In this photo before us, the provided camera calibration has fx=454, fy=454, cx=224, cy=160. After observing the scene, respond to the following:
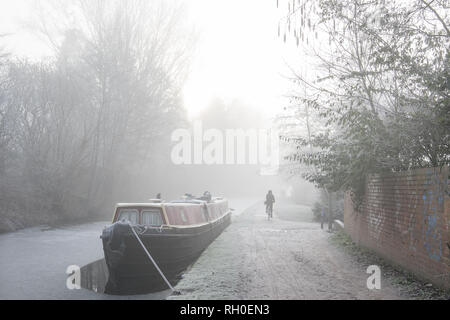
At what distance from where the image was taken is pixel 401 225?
813 cm

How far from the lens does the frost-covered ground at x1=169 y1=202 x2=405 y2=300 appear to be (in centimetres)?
671

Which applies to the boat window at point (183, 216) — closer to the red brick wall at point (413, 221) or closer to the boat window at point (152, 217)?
the boat window at point (152, 217)

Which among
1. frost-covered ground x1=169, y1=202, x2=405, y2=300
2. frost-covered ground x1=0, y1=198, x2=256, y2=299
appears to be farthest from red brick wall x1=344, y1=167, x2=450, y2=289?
frost-covered ground x1=0, y1=198, x2=256, y2=299

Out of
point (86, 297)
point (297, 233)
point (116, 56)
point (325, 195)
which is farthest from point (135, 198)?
point (86, 297)

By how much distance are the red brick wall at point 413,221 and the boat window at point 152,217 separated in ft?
17.0

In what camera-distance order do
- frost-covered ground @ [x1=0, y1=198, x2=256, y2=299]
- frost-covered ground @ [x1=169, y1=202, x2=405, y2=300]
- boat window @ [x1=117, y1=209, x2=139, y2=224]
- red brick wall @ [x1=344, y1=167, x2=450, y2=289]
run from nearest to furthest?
red brick wall @ [x1=344, y1=167, x2=450, y2=289] → frost-covered ground @ [x1=169, y1=202, x2=405, y2=300] → frost-covered ground @ [x1=0, y1=198, x2=256, y2=299] → boat window @ [x1=117, y1=209, x2=139, y2=224]

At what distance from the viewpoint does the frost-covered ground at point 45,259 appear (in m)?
8.80

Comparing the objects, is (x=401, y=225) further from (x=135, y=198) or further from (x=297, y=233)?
(x=135, y=198)

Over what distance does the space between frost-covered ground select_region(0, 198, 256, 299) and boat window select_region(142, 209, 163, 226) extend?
1999 mm

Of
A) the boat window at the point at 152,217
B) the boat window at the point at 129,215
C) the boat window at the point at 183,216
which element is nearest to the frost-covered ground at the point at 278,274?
the boat window at the point at 183,216

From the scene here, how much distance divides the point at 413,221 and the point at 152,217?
6568mm

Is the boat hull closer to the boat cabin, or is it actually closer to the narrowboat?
the narrowboat

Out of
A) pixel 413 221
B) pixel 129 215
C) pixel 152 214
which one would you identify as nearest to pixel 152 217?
pixel 152 214
